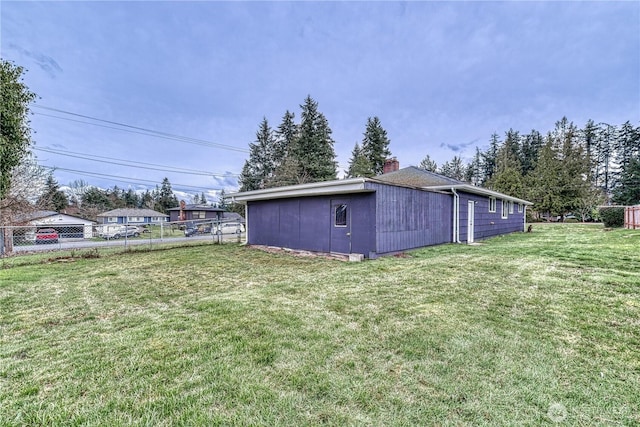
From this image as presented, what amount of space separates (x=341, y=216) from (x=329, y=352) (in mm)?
6098

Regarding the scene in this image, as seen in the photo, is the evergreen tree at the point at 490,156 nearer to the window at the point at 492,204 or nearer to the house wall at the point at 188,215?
the window at the point at 492,204

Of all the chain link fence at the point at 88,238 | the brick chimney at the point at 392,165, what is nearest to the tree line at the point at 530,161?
the chain link fence at the point at 88,238

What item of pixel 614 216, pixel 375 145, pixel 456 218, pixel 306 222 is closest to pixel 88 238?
pixel 306 222

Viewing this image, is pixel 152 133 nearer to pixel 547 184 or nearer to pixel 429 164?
pixel 429 164

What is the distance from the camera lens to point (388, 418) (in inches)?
65.5

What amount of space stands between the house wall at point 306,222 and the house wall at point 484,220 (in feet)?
17.6

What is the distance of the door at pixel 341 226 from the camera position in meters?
8.24

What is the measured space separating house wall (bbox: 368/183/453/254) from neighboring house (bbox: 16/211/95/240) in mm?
9505

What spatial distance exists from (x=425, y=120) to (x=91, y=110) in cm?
2439

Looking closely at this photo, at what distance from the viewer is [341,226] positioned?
8438mm

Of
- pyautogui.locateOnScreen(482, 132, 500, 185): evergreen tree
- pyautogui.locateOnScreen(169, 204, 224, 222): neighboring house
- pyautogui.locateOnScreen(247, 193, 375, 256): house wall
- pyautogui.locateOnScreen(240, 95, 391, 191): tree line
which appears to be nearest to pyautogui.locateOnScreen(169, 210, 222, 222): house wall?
pyautogui.locateOnScreen(169, 204, 224, 222): neighboring house

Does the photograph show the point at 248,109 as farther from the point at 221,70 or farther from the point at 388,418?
the point at 388,418

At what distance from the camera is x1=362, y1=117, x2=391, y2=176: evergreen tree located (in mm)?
32969

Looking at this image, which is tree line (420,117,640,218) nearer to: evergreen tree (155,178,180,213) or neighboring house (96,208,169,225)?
neighboring house (96,208,169,225)
